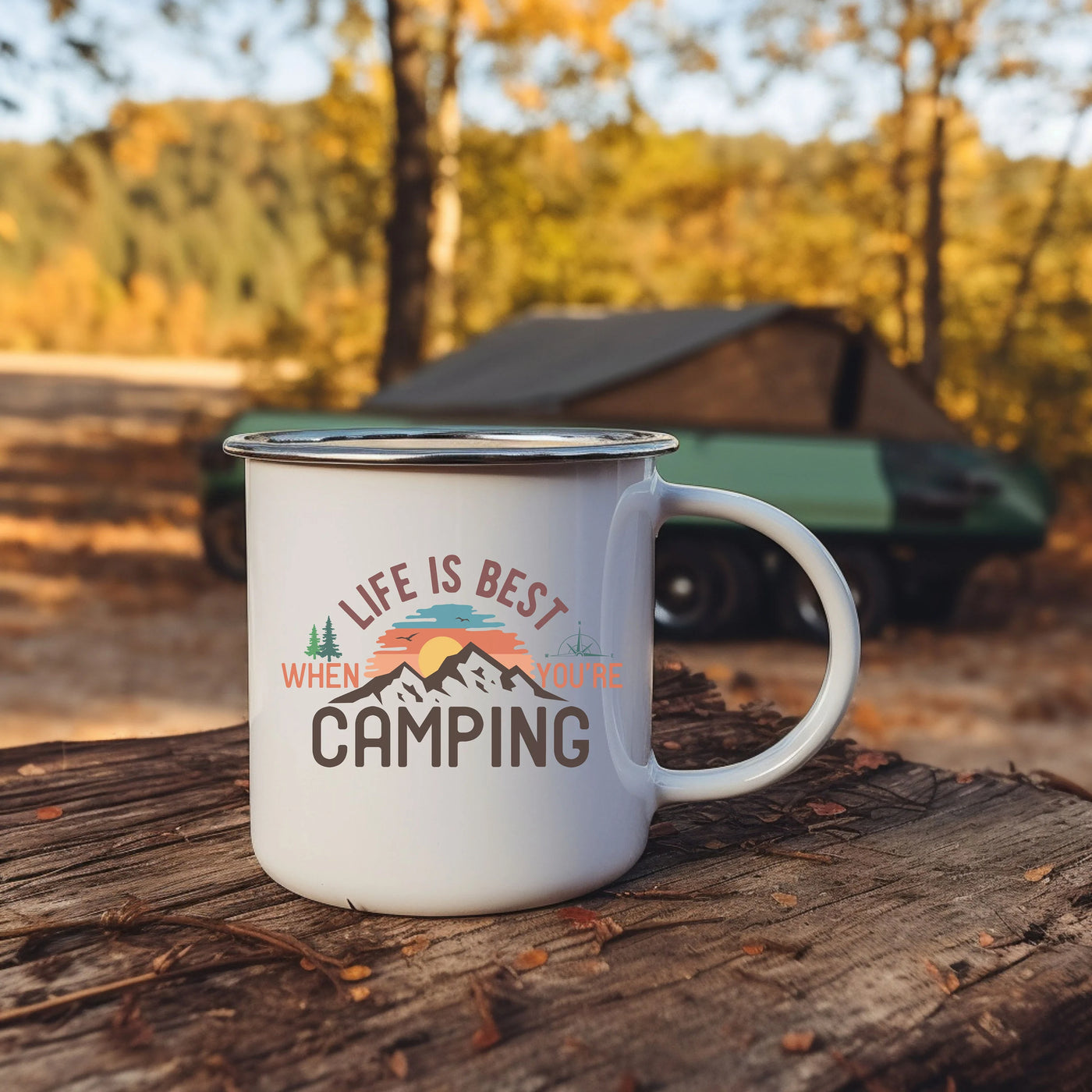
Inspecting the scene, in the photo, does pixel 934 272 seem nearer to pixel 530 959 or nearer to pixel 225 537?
pixel 225 537

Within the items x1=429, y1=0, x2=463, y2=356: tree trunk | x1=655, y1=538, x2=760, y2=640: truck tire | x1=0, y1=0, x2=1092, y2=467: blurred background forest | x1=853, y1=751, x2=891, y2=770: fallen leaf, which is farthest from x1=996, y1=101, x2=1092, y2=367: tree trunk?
x1=853, y1=751, x2=891, y2=770: fallen leaf

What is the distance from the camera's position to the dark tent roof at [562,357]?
7.09 metres

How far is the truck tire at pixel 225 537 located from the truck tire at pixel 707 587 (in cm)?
299

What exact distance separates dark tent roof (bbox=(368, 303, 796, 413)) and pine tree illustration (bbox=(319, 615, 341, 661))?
5.69 m

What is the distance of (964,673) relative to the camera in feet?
21.4

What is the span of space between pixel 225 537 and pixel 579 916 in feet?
24.8

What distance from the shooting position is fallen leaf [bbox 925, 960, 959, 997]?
3.42ft

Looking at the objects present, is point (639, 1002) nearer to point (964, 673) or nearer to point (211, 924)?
point (211, 924)

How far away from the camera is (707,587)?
685cm

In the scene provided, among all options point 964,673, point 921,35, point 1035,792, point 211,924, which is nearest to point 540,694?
point 211,924

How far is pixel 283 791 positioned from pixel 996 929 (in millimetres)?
670

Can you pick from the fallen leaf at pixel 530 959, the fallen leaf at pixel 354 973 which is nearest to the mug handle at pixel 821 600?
the fallen leaf at pixel 530 959

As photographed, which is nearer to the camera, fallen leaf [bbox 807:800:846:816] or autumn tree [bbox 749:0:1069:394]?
fallen leaf [bbox 807:800:846:816]

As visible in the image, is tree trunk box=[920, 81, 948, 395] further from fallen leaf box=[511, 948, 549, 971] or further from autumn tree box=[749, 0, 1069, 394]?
fallen leaf box=[511, 948, 549, 971]
